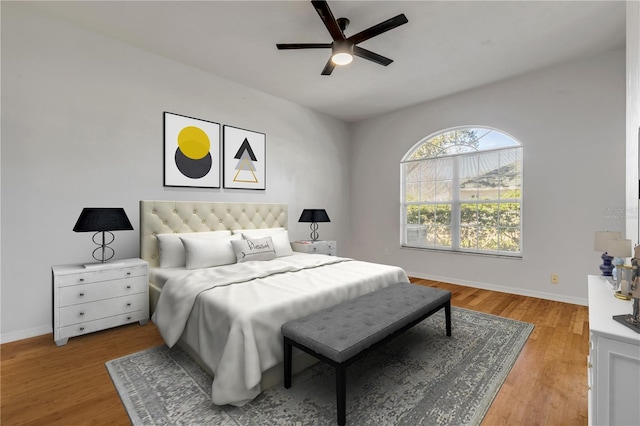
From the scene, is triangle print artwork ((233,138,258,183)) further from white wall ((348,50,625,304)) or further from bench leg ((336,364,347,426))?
bench leg ((336,364,347,426))

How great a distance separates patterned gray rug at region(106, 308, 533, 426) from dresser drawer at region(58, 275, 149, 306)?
0.69 m

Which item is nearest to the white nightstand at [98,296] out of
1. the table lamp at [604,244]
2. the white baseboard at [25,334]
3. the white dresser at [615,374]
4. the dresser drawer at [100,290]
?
the dresser drawer at [100,290]

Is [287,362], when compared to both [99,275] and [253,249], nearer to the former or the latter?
[253,249]

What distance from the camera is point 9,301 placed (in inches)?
97.4

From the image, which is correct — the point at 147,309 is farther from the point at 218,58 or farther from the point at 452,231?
the point at 452,231

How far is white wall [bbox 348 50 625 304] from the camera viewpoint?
3193mm

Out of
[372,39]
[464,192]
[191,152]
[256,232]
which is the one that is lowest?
[256,232]

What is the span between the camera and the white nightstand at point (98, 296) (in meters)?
2.39

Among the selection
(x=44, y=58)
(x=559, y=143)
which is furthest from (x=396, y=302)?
(x=44, y=58)

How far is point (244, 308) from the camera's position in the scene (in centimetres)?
180

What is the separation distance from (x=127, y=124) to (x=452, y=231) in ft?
14.7

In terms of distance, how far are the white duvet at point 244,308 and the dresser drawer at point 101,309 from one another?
60cm

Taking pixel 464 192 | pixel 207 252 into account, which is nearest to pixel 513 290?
pixel 464 192

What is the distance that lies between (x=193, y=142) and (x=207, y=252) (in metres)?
1.38
